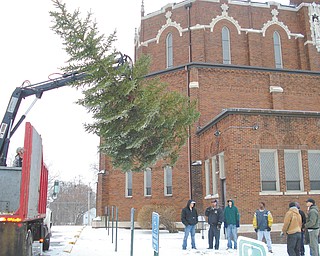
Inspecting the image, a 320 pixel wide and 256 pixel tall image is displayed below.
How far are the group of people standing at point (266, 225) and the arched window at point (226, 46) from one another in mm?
16459

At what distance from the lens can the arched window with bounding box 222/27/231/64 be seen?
93.4 feet

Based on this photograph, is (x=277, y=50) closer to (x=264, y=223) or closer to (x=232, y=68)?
(x=232, y=68)

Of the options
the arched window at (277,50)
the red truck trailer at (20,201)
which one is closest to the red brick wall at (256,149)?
the red truck trailer at (20,201)

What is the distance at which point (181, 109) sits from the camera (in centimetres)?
1137

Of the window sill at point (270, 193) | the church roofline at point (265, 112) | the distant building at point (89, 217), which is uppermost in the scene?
the church roofline at point (265, 112)

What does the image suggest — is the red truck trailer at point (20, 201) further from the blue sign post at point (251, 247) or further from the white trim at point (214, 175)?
the white trim at point (214, 175)

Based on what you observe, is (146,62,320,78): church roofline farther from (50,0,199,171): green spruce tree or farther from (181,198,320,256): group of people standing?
(50,0,199,171): green spruce tree

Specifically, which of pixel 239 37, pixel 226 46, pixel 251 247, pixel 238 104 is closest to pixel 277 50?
pixel 239 37

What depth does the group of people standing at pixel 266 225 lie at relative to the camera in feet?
33.0

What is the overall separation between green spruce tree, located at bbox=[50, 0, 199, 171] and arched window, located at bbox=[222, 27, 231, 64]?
59.6ft

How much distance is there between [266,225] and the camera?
1309 centimetres

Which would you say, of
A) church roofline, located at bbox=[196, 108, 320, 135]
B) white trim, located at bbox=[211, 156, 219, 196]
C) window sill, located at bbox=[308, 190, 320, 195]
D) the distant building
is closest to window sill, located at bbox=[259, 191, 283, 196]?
window sill, located at bbox=[308, 190, 320, 195]

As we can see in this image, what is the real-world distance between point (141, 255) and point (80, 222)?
71758mm

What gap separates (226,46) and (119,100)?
20184 mm
